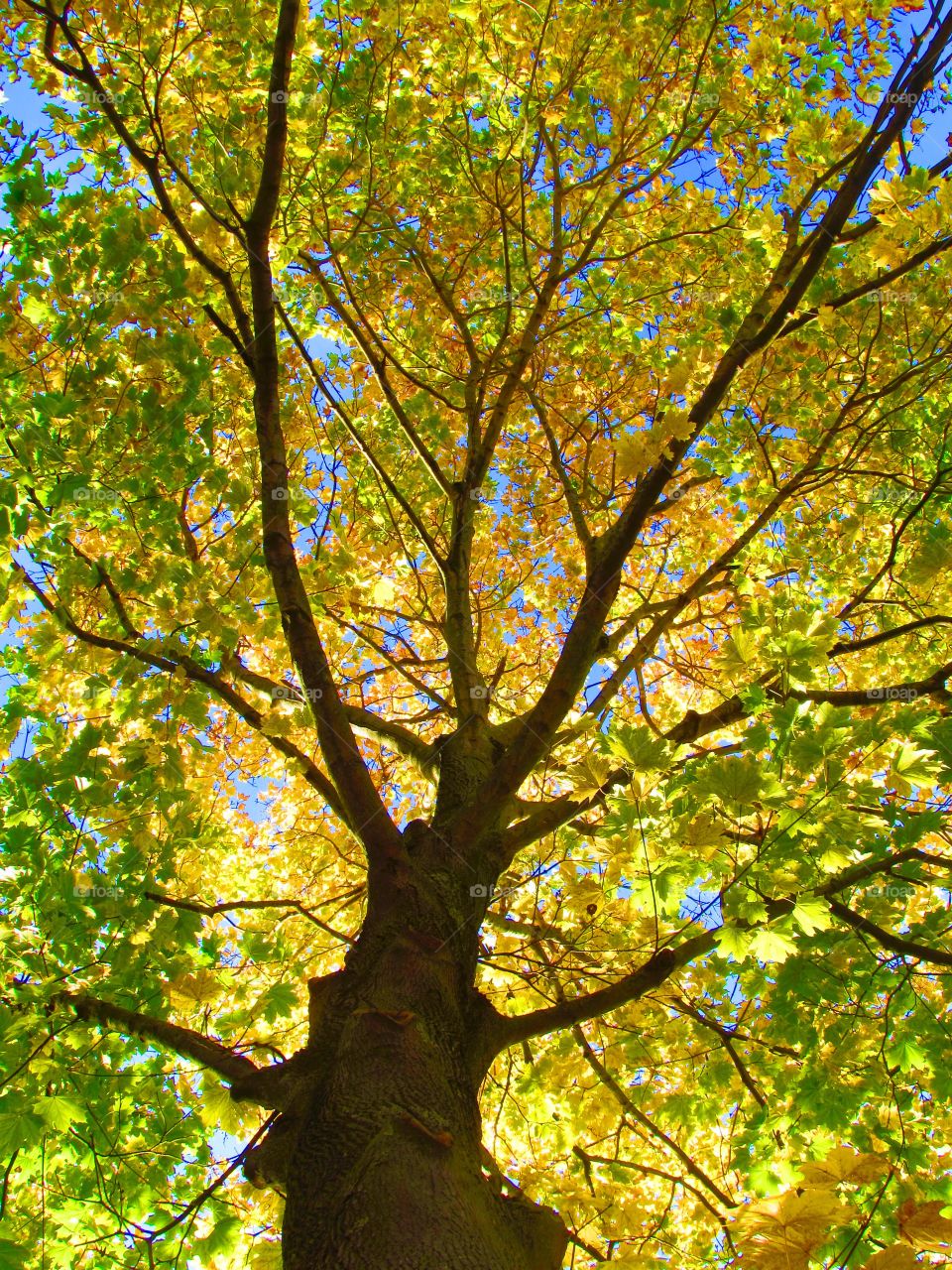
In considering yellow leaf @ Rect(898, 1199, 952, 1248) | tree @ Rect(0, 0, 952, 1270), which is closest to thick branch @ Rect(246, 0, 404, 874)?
tree @ Rect(0, 0, 952, 1270)

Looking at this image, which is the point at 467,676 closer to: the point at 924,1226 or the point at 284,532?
the point at 284,532

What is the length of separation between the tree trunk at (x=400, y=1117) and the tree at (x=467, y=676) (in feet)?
0.04

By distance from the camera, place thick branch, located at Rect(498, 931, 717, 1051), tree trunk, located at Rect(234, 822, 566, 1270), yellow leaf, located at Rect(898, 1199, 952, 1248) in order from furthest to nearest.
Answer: thick branch, located at Rect(498, 931, 717, 1051) < tree trunk, located at Rect(234, 822, 566, 1270) < yellow leaf, located at Rect(898, 1199, 952, 1248)

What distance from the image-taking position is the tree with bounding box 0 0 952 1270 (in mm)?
2223

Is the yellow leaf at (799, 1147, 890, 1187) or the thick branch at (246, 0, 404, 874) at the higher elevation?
the thick branch at (246, 0, 404, 874)

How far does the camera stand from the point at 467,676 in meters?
4.20

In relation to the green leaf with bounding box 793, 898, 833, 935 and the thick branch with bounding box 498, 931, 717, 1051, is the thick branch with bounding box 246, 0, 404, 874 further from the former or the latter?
the green leaf with bounding box 793, 898, 833, 935

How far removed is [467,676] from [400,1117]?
2.35 m

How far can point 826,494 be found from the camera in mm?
5031

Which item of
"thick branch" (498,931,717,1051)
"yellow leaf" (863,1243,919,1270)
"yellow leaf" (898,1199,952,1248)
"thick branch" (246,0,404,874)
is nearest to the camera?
"yellow leaf" (863,1243,919,1270)

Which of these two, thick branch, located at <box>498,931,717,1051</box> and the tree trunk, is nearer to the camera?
the tree trunk

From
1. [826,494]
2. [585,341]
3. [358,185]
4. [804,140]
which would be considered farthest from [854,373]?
[358,185]

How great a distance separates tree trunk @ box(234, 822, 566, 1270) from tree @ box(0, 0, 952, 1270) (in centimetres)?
1

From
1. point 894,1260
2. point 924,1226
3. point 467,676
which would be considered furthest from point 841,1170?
point 467,676
